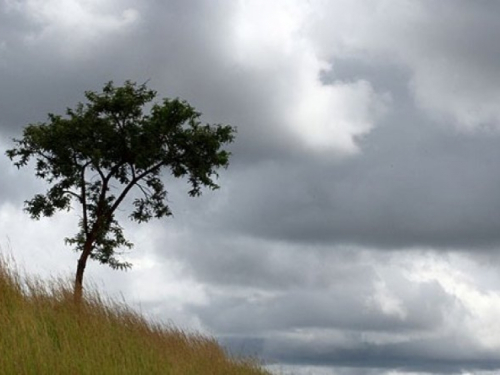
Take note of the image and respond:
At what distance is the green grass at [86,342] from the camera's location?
19.0m

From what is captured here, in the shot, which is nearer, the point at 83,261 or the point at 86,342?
the point at 86,342

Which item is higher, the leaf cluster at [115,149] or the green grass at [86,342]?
the leaf cluster at [115,149]

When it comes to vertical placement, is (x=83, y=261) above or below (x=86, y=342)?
above

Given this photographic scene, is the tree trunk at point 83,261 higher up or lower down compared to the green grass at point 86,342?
higher up

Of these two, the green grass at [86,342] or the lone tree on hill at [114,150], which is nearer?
the green grass at [86,342]

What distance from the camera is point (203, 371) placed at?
2438 cm

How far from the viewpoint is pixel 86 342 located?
21359 millimetres

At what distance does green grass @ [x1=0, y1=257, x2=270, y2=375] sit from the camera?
62.5 feet

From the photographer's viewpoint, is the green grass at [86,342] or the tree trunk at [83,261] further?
the tree trunk at [83,261]

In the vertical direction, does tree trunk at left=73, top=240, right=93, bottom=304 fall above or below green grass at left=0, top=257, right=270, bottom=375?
above

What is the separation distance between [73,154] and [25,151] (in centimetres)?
237

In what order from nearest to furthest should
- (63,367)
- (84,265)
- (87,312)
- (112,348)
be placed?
(63,367) < (112,348) < (87,312) < (84,265)

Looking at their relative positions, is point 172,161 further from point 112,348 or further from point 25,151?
point 112,348

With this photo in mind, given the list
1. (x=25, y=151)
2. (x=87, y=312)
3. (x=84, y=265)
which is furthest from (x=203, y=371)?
(x=25, y=151)
